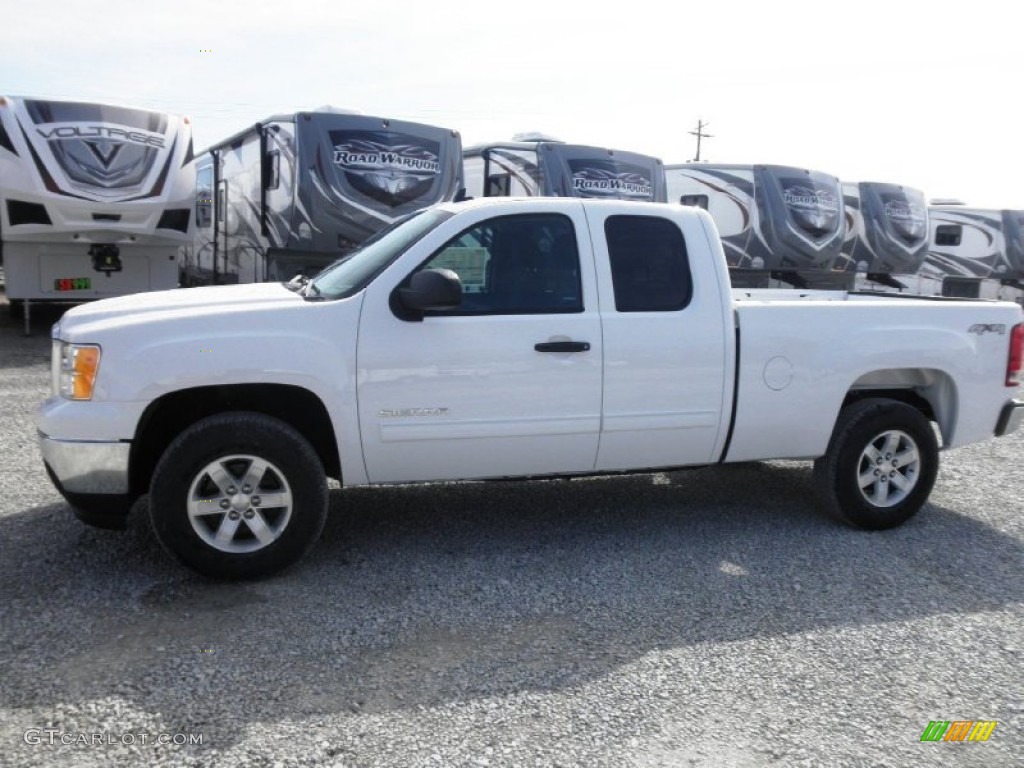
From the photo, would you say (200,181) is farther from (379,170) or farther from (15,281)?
(379,170)

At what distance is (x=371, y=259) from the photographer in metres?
4.79

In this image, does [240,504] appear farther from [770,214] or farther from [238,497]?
[770,214]

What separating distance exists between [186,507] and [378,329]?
4.03 ft

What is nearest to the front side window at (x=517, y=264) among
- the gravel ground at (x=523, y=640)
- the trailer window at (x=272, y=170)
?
the gravel ground at (x=523, y=640)

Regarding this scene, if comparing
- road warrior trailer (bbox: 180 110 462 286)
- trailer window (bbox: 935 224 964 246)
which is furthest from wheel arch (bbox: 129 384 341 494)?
trailer window (bbox: 935 224 964 246)

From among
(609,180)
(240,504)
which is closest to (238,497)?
(240,504)

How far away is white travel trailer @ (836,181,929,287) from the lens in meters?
17.5

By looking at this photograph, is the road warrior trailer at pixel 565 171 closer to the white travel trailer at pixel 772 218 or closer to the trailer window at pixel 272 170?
the white travel trailer at pixel 772 218

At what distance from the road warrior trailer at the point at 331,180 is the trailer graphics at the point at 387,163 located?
0.01 meters

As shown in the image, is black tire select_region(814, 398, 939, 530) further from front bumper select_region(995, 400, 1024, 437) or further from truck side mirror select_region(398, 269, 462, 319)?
truck side mirror select_region(398, 269, 462, 319)

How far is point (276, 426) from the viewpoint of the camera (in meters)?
4.27

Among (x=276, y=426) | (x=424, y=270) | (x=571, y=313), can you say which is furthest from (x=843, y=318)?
(x=276, y=426)

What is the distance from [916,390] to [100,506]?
186 inches

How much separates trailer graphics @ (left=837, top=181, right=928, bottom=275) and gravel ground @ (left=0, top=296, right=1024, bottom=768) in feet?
42.0
